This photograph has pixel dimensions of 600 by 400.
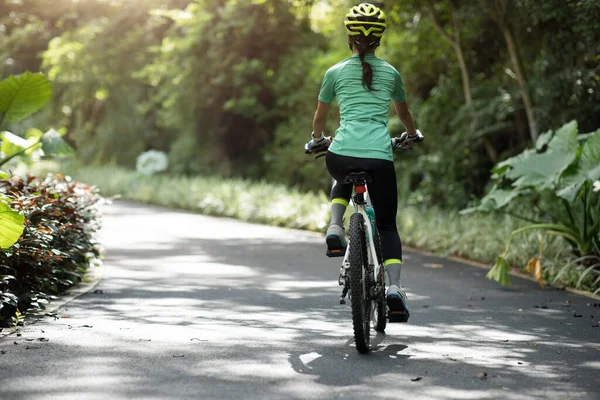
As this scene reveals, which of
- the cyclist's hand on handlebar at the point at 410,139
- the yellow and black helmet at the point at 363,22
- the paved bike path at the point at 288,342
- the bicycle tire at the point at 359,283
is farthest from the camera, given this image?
the cyclist's hand on handlebar at the point at 410,139

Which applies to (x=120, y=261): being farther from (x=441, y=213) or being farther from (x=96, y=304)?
(x=441, y=213)

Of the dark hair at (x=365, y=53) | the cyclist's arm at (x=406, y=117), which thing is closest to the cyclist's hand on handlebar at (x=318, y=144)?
the dark hair at (x=365, y=53)

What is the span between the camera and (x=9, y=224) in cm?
645

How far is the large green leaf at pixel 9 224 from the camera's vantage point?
6426 mm

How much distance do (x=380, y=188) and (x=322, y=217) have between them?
11.9m

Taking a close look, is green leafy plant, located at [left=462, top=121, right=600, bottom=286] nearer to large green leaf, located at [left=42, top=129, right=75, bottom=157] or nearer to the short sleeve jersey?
the short sleeve jersey

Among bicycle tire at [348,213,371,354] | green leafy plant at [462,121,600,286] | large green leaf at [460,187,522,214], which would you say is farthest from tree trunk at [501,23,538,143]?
bicycle tire at [348,213,371,354]

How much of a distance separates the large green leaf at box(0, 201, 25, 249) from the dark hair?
253 cm

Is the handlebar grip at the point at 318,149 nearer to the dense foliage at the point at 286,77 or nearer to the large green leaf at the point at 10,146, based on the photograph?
the dense foliage at the point at 286,77

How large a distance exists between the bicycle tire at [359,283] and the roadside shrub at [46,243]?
8.20 feet

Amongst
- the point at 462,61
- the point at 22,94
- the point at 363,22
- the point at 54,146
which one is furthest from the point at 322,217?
the point at 363,22

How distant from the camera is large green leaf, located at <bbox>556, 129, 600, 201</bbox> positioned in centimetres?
946

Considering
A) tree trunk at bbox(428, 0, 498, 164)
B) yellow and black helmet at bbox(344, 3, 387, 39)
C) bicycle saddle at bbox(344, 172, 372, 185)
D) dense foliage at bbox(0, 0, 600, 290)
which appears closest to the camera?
bicycle saddle at bbox(344, 172, 372, 185)

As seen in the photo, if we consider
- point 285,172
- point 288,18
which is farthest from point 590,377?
point 288,18
